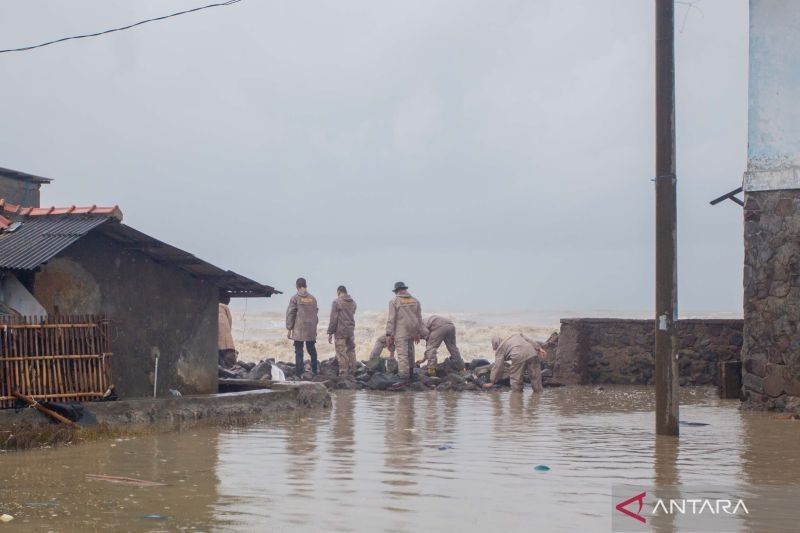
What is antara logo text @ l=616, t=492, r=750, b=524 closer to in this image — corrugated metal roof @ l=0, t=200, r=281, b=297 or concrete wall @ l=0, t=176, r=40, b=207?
corrugated metal roof @ l=0, t=200, r=281, b=297

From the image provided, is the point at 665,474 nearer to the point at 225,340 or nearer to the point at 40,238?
the point at 40,238

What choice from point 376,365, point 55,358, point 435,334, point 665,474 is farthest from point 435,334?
point 665,474

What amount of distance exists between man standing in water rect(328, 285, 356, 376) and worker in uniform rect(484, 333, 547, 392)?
4.28 meters

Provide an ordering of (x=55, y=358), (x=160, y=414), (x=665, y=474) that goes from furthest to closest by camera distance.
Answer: (x=160, y=414), (x=55, y=358), (x=665, y=474)

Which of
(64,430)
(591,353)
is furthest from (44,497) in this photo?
(591,353)

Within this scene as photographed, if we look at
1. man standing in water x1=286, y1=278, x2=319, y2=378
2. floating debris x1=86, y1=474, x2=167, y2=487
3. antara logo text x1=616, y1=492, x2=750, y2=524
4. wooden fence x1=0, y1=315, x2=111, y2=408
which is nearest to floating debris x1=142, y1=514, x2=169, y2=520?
floating debris x1=86, y1=474, x2=167, y2=487

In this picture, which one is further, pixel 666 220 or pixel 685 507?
pixel 666 220

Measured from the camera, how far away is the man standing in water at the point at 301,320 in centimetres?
2466

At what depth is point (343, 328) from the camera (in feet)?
81.0

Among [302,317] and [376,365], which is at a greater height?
[302,317]

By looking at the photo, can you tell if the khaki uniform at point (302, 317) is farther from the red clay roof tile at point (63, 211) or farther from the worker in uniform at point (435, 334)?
the red clay roof tile at point (63, 211)

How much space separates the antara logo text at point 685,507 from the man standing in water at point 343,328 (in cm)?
1689

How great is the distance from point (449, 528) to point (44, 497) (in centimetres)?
310

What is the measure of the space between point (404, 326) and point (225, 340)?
3873mm
